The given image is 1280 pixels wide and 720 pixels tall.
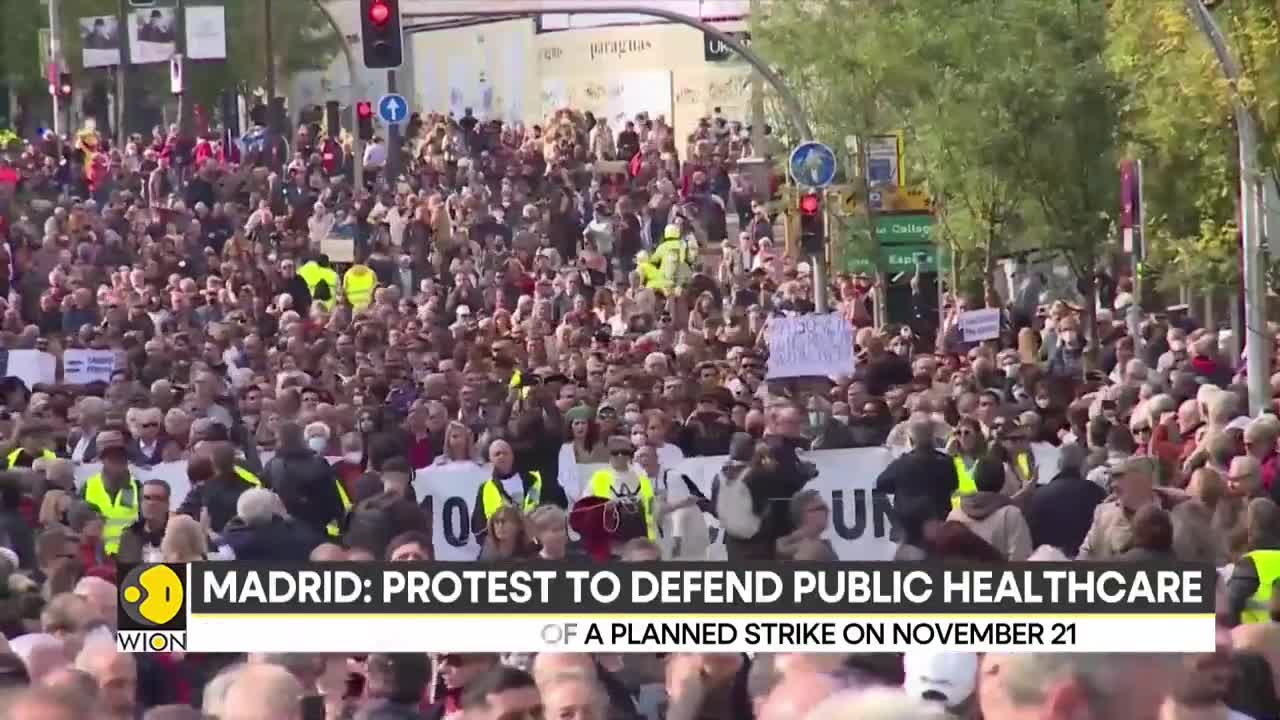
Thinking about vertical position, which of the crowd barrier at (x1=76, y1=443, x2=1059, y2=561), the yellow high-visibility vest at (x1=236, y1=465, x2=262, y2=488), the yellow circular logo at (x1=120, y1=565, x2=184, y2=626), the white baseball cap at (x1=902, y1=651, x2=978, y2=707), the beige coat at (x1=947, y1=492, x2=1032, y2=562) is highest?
the yellow circular logo at (x1=120, y1=565, x2=184, y2=626)

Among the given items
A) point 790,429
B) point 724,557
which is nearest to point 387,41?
point 790,429

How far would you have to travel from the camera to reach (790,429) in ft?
56.7

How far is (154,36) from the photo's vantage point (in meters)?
55.7

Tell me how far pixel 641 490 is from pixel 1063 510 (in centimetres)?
284

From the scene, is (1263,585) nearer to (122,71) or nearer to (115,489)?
(115,489)

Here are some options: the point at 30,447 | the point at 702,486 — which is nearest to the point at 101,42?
the point at 30,447

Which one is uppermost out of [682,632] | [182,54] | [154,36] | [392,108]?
[154,36]

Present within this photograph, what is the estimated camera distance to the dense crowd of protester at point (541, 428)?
8.42 meters

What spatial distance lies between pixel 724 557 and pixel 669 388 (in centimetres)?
641

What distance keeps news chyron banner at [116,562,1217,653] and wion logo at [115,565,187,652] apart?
1 cm

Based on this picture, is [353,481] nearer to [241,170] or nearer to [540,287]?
[540,287]

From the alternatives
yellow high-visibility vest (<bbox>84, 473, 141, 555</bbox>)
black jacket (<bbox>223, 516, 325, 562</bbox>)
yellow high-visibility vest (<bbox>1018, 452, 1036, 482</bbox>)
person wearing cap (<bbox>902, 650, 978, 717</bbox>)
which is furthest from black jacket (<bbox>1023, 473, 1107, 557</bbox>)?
person wearing cap (<bbox>902, 650, 978, 717</bbox>)

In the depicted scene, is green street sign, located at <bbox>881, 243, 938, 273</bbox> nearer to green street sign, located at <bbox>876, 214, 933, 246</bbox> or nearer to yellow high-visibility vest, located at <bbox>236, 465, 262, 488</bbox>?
green street sign, located at <bbox>876, 214, 933, 246</bbox>

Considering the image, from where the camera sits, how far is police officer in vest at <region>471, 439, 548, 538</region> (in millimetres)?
16203
